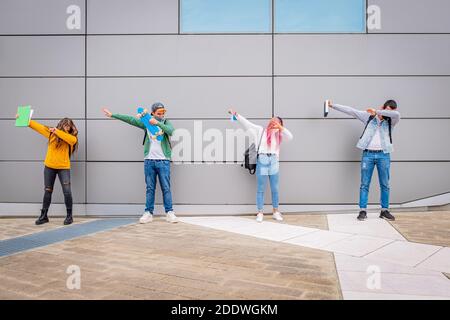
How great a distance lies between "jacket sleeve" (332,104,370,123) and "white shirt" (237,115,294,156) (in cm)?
97

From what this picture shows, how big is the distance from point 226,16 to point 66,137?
367 cm

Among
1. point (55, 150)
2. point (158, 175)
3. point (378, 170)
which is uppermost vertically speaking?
point (55, 150)

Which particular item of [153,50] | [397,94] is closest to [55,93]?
[153,50]

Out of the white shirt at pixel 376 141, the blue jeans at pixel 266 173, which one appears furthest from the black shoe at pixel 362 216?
the blue jeans at pixel 266 173

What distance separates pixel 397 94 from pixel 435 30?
1.37 metres

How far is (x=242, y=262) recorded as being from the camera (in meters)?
3.84

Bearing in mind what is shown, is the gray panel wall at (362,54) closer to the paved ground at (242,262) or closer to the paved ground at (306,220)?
the paved ground at (306,220)

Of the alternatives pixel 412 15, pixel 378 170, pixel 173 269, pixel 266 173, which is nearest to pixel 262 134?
pixel 266 173

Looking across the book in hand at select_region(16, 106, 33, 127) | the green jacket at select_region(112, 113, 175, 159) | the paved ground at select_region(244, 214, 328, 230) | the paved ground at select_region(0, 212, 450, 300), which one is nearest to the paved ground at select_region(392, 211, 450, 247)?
the paved ground at select_region(0, 212, 450, 300)

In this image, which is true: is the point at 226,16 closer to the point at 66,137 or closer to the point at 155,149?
the point at 155,149

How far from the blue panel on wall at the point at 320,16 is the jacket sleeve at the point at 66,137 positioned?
13.7 ft

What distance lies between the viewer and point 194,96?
22.9ft

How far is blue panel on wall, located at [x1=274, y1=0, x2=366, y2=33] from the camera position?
6.89 meters

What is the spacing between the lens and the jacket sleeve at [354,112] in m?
6.40
